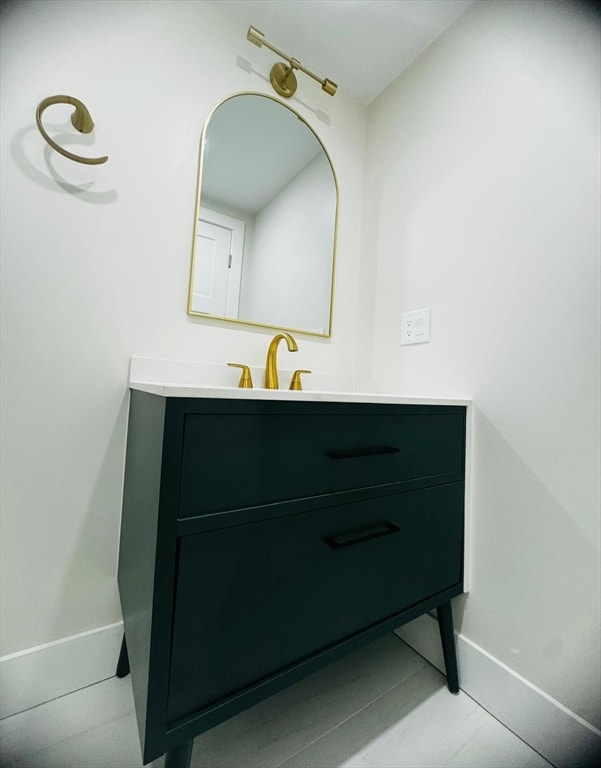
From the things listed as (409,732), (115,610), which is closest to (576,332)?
(409,732)

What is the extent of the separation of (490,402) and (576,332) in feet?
0.93

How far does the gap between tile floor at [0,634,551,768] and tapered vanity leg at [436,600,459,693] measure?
4 centimetres

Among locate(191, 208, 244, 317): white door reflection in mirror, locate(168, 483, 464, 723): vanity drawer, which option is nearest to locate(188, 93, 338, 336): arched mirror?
locate(191, 208, 244, 317): white door reflection in mirror

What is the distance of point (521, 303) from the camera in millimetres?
956

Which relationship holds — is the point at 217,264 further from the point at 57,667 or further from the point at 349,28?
the point at 57,667

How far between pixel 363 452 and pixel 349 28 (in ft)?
5.11

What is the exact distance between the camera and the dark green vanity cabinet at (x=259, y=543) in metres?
0.58

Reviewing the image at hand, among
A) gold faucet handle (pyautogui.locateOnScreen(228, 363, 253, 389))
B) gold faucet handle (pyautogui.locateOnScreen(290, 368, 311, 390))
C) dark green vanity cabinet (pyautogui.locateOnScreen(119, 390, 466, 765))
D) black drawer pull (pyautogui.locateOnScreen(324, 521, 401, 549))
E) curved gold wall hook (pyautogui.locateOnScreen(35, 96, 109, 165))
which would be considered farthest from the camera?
gold faucet handle (pyautogui.locateOnScreen(290, 368, 311, 390))

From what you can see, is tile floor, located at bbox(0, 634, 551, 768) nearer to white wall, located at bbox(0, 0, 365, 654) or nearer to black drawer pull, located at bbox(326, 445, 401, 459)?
white wall, located at bbox(0, 0, 365, 654)

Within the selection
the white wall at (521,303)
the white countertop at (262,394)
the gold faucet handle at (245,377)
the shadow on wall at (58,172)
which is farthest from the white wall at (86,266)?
the white wall at (521,303)

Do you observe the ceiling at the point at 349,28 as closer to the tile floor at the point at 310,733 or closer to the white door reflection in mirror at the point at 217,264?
the white door reflection in mirror at the point at 217,264

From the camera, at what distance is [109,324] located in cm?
101

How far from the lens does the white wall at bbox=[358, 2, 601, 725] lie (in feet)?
2.71

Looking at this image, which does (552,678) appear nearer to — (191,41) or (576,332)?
(576,332)
